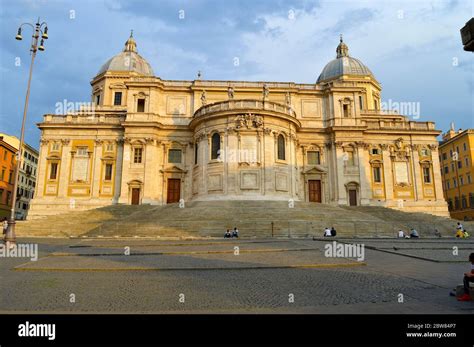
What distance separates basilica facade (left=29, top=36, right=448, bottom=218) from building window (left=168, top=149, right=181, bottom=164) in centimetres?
14

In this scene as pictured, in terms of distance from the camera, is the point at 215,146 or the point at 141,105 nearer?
the point at 215,146

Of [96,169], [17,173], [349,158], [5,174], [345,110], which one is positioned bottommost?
[17,173]

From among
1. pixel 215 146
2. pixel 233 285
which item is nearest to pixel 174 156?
pixel 215 146

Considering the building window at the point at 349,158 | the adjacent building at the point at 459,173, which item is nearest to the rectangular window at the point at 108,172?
the building window at the point at 349,158

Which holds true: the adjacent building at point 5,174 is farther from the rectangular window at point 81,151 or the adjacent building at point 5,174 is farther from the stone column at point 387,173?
the stone column at point 387,173

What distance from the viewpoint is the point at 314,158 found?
42.6m

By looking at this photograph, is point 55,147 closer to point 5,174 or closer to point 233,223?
point 5,174

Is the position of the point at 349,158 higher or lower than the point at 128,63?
lower

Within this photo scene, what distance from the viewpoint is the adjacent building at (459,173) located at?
169ft

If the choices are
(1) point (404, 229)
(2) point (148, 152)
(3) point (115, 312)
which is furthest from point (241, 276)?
(2) point (148, 152)

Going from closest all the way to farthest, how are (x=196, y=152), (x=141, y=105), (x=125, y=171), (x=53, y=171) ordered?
(x=196, y=152), (x=125, y=171), (x=53, y=171), (x=141, y=105)

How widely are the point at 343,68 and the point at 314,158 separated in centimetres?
2106

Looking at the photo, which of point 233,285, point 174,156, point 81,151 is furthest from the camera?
point 174,156

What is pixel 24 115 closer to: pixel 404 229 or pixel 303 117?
pixel 404 229
